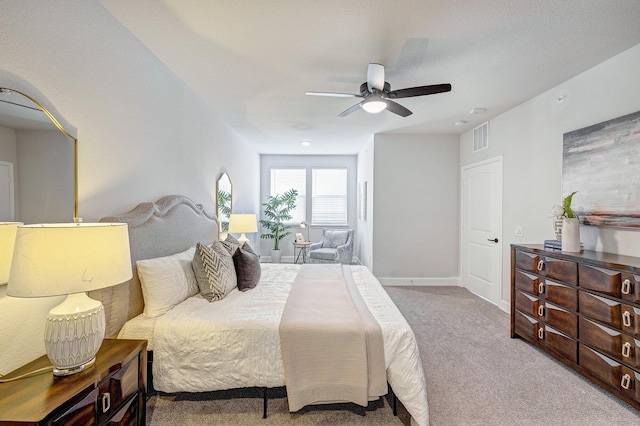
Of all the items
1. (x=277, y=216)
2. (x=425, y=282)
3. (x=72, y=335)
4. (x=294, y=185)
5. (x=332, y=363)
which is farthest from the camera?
(x=294, y=185)

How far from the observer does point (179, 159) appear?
3.01m

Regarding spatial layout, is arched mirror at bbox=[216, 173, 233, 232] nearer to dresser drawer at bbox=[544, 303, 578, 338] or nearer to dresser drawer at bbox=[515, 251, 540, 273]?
dresser drawer at bbox=[515, 251, 540, 273]

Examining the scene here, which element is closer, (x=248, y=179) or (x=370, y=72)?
(x=370, y=72)

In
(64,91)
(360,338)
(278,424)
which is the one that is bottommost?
(278,424)

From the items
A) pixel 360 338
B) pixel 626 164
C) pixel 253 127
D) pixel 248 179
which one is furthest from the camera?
pixel 248 179

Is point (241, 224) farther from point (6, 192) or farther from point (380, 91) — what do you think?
point (6, 192)

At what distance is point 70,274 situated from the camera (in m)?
1.17

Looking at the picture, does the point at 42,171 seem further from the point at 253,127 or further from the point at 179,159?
the point at 253,127

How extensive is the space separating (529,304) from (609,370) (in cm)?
82

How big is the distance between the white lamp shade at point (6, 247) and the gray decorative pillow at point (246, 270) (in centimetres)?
158

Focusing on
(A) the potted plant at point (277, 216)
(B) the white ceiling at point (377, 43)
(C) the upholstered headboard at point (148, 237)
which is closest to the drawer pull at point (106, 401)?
(C) the upholstered headboard at point (148, 237)

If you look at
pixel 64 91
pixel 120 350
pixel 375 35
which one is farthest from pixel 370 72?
pixel 120 350

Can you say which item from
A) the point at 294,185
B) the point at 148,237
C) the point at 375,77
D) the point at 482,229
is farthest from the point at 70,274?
the point at 294,185

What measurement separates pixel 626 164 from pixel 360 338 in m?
2.55
